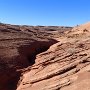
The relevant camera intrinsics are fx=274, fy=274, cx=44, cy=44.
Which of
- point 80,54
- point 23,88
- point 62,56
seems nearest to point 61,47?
point 62,56

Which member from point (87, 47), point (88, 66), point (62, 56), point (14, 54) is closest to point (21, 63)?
point (14, 54)

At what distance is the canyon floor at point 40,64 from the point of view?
15764mm

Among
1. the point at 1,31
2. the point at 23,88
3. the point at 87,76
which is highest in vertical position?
the point at 1,31

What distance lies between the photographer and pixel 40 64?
67.8ft

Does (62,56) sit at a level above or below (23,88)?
above

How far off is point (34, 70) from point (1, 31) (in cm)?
801

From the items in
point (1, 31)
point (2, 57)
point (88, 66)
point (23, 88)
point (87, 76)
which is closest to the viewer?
point (87, 76)

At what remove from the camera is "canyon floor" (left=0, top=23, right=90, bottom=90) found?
51.7 feet

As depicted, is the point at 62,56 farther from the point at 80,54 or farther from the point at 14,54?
the point at 14,54

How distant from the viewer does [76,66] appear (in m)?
16.9

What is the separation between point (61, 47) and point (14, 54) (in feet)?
13.2

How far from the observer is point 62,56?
19812mm

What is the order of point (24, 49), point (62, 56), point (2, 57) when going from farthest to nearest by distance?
point (24, 49) → point (2, 57) → point (62, 56)

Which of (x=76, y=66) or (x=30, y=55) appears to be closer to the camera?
(x=76, y=66)
